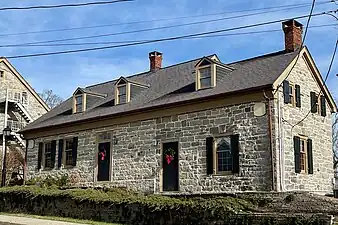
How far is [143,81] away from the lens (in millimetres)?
26969

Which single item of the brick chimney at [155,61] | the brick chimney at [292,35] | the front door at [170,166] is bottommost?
the front door at [170,166]

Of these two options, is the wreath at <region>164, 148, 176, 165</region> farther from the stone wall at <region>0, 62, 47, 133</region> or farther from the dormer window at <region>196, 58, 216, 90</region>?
the stone wall at <region>0, 62, 47, 133</region>

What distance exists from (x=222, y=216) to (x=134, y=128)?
888cm

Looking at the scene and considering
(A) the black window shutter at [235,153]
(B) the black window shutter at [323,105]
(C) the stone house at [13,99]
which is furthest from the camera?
(C) the stone house at [13,99]

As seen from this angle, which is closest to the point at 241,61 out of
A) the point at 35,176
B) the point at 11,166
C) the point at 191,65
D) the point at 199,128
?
the point at 191,65

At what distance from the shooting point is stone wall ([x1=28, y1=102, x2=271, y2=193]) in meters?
18.2

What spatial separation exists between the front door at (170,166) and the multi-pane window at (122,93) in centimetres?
439

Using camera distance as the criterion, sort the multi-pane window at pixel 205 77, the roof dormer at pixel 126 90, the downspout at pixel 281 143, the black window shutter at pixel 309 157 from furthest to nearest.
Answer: the roof dormer at pixel 126 90
the multi-pane window at pixel 205 77
the black window shutter at pixel 309 157
the downspout at pixel 281 143

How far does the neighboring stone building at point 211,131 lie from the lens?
18.3 meters

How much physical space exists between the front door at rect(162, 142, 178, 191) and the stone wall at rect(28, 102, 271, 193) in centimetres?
28

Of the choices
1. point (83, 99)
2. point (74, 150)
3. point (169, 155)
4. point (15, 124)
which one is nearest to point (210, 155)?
point (169, 155)

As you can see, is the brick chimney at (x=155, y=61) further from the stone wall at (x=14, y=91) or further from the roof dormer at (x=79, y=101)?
the stone wall at (x=14, y=91)

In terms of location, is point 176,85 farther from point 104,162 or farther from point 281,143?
point 281,143

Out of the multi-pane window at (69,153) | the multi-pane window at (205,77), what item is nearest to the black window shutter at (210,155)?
the multi-pane window at (205,77)
